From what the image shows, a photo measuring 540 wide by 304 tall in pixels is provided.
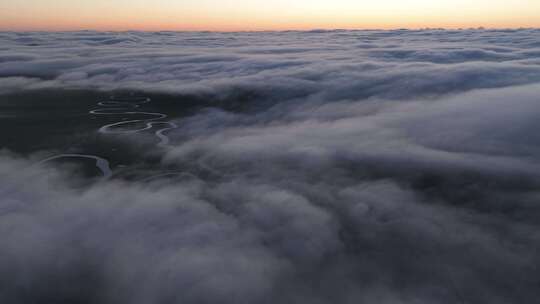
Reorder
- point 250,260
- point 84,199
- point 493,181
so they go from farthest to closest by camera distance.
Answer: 1. point 493,181
2. point 84,199
3. point 250,260

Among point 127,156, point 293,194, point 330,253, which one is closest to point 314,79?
point 127,156

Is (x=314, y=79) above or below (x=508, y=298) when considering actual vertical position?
above

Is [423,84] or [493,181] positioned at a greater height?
[423,84]

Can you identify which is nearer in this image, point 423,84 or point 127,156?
point 127,156

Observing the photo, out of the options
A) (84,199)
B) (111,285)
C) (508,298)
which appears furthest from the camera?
(84,199)

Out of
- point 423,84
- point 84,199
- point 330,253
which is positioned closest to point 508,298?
point 330,253

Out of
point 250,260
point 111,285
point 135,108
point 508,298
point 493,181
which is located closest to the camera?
point 508,298

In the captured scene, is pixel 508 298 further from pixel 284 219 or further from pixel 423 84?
pixel 423 84

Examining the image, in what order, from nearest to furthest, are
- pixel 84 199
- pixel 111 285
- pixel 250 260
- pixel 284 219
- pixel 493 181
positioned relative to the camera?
pixel 111 285 < pixel 250 260 < pixel 284 219 < pixel 84 199 < pixel 493 181

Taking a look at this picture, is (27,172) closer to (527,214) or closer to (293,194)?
(293,194)
